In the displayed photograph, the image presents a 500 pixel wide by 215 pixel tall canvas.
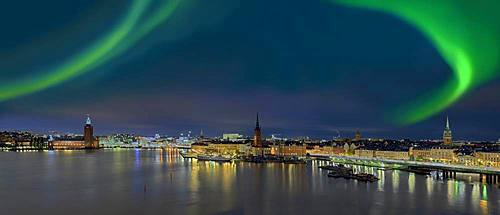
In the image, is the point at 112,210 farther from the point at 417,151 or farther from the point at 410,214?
the point at 417,151

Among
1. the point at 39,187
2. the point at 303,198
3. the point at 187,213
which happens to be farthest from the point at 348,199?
the point at 39,187

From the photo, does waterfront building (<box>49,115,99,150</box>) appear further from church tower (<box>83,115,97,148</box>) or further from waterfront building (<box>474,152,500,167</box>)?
waterfront building (<box>474,152,500,167</box>)

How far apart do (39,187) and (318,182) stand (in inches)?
469

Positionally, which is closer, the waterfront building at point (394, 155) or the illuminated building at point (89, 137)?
the waterfront building at point (394, 155)

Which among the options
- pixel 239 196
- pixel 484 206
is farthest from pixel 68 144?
pixel 484 206

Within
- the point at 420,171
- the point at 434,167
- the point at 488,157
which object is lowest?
the point at 420,171

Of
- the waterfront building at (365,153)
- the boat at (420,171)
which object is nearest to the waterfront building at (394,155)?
the waterfront building at (365,153)

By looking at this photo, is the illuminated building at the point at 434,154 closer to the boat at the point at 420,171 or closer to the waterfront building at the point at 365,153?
the waterfront building at the point at 365,153

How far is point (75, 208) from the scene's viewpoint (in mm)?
14320

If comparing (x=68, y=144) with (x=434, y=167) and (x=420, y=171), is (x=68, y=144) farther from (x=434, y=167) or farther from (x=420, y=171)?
(x=434, y=167)

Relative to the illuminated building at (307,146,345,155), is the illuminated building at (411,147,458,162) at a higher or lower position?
higher

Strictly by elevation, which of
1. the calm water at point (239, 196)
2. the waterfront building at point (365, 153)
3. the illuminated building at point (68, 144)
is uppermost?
the calm water at point (239, 196)

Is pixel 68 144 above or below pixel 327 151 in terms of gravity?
below

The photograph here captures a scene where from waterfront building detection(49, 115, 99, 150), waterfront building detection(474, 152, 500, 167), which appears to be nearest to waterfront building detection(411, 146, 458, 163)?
waterfront building detection(474, 152, 500, 167)
